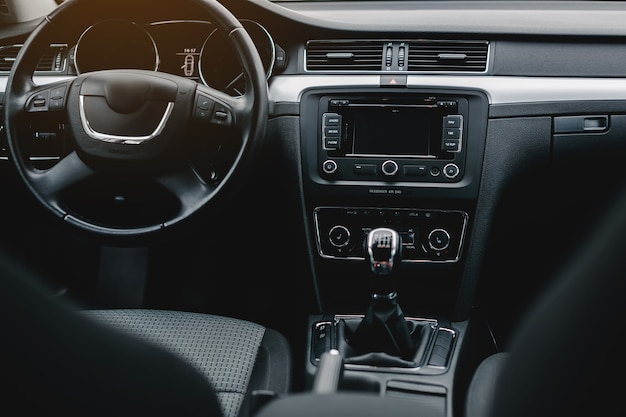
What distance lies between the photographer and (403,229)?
5.97ft

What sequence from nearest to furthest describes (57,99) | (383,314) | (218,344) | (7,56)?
1. (218,344)
2. (57,99)
3. (383,314)
4. (7,56)

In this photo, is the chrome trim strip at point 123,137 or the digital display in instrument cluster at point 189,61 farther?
the digital display in instrument cluster at point 189,61

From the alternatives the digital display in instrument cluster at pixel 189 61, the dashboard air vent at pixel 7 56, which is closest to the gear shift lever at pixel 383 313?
the digital display in instrument cluster at pixel 189 61

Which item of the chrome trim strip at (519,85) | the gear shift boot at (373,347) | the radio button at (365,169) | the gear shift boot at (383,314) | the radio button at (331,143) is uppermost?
the chrome trim strip at (519,85)

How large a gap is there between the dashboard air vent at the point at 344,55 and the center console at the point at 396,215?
65mm

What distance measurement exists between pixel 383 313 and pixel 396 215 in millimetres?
257

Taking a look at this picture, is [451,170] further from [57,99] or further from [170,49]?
[57,99]

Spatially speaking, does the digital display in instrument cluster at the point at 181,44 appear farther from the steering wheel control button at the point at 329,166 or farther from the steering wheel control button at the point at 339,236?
the steering wheel control button at the point at 339,236

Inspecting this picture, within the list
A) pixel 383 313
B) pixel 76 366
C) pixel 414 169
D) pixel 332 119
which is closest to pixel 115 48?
pixel 332 119

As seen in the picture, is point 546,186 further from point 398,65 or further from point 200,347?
point 200,347

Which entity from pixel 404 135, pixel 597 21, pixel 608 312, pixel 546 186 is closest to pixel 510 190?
pixel 546 186

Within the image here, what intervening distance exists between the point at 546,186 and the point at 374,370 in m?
0.61

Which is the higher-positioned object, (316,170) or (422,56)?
(422,56)

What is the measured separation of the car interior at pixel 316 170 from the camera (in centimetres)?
149
